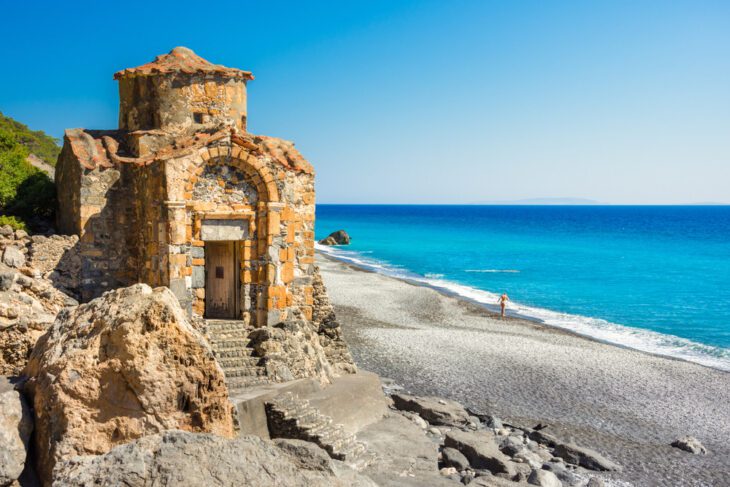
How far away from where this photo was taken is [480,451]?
45.2 feet

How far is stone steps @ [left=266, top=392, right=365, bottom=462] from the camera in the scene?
12.0 m

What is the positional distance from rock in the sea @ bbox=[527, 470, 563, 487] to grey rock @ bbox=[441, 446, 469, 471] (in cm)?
142

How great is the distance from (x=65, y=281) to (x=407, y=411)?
9647mm

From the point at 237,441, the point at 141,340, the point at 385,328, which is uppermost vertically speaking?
the point at 141,340

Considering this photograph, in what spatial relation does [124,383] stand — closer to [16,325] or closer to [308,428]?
[16,325]

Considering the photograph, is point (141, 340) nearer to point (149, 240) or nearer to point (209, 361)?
point (209, 361)

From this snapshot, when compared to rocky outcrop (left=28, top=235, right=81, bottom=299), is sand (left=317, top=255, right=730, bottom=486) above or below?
below

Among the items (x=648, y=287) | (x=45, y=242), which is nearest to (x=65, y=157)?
(x=45, y=242)

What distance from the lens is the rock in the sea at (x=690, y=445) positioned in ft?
53.1

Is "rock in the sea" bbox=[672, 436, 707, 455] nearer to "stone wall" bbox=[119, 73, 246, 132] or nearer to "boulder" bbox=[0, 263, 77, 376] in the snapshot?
"stone wall" bbox=[119, 73, 246, 132]

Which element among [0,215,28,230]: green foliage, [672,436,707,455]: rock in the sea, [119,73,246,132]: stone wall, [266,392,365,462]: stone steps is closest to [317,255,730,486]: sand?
[672,436,707,455]: rock in the sea

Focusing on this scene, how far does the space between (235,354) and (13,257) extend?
19.3ft

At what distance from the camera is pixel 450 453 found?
1371 centimetres

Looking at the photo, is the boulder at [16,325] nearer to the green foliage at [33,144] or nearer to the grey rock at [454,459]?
the grey rock at [454,459]
